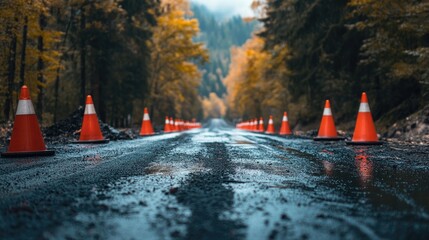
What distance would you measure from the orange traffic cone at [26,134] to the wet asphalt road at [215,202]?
2264 millimetres

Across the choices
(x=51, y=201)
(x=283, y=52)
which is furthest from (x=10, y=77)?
(x=51, y=201)

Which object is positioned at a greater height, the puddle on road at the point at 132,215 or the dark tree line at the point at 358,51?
the dark tree line at the point at 358,51

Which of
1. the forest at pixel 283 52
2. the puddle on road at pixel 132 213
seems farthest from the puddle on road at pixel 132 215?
the forest at pixel 283 52

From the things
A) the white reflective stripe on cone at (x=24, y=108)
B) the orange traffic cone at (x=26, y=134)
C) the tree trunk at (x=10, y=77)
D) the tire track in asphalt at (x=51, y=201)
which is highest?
the tree trunk at (x=10, y=77)

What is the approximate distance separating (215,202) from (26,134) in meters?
5.42

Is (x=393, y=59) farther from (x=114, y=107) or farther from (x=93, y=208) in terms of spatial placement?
(x=114, y=107)

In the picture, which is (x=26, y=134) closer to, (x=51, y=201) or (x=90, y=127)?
(x=90, y=127)

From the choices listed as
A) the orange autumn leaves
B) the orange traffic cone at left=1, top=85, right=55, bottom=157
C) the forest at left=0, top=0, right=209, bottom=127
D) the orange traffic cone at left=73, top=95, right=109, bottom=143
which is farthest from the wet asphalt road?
the orange autumn leaves

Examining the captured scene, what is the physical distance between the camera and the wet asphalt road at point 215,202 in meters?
2.18

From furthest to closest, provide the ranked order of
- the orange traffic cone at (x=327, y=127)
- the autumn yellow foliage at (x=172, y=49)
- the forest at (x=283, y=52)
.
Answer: the autumn yellow foliage at (x=172, y=49), the forest at (x=283, y=52), the orange traffic cone at (x=327, y=127)

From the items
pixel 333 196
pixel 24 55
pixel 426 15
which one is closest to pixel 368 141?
pixel 426 15

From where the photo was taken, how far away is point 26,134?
724 cm

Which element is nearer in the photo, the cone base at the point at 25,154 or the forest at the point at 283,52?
the cone base at the point at 25,154

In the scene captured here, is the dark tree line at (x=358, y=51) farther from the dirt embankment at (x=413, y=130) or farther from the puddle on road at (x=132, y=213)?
the puddle on road at (x=132, y=213)
